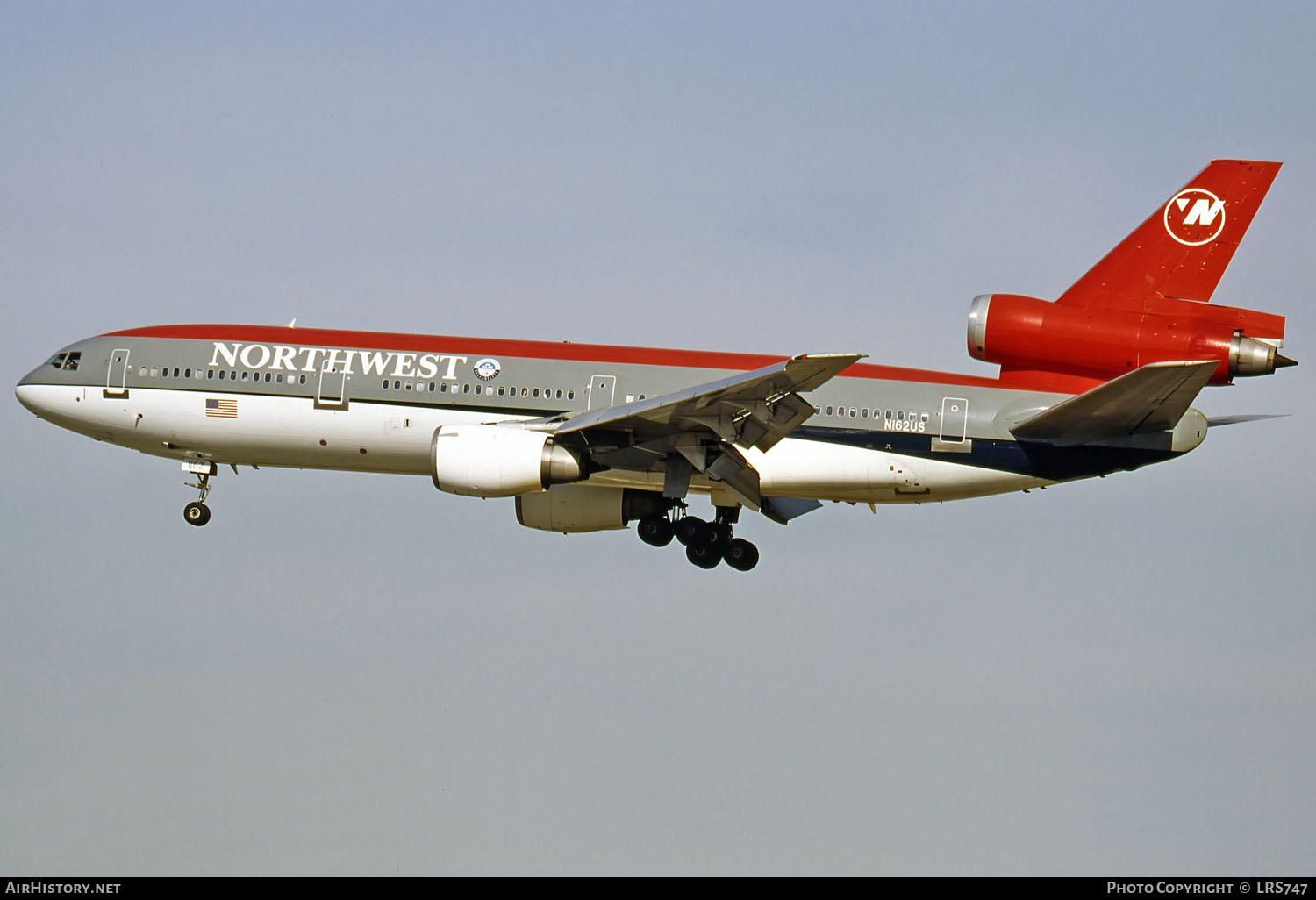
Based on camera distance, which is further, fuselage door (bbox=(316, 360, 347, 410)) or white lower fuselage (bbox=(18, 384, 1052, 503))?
fuselage door (bbox=(316, 360, 347, 410))

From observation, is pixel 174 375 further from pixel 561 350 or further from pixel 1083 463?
pixel 1083 463

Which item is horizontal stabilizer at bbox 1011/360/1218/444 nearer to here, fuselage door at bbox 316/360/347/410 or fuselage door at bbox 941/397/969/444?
fuselage door at bbox 941/397/969/444

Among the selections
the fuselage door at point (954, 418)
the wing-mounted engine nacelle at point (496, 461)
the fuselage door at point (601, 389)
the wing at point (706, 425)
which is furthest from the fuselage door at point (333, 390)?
the fuselage door at point (954, 418)

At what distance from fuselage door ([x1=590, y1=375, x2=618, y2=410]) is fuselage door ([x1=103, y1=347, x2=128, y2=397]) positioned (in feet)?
34.5

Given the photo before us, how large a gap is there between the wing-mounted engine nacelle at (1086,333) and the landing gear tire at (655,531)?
7498 millimetres

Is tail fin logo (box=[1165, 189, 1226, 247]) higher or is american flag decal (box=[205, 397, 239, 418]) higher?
tail fin logo (box=[1165, 189, 1226, 247])

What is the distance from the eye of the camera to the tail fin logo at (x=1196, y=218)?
112 feet

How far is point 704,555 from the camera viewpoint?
3569 centimetres

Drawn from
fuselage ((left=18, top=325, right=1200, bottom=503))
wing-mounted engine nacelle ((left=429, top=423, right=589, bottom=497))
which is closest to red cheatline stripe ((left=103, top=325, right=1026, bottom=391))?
fuselage ((left=18, top=325, right=1200, bottom=503))

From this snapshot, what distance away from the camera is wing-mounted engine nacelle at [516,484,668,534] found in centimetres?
3597

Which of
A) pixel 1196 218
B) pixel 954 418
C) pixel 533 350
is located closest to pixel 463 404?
pixel 533 350

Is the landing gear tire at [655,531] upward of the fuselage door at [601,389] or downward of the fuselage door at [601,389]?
downward

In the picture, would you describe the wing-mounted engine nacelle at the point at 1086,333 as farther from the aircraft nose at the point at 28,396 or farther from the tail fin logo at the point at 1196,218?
the aircraft nose at the point at 28,396

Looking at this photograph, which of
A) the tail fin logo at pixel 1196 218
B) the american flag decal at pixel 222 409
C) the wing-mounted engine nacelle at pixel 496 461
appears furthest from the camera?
the american flag decal at pixel 222 409
